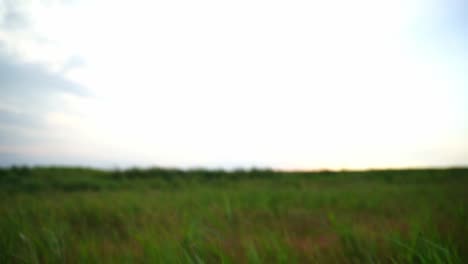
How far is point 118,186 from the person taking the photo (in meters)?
3.78

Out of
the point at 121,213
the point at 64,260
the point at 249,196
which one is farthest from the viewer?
the point at 249,196

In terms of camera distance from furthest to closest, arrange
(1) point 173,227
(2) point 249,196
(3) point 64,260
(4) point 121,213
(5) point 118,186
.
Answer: (5) point 118,186
(2) point 249,196
(4) point 121,213
(1) point 173,227
(3) point 64,260

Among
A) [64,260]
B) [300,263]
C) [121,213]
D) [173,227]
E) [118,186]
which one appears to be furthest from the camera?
[118,186]

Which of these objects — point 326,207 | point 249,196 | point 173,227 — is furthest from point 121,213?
point 326,207

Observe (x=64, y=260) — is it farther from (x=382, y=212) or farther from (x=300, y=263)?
(x=382, y=212)

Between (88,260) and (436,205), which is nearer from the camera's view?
(88,260)

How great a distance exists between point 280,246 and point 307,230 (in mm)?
498

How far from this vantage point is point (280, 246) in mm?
974

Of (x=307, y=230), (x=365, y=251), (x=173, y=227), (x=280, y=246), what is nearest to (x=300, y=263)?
(x=280, y=246)

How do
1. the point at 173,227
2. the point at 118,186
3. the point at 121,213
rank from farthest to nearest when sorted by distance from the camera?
the point at 118,186 < the point at 121,213 < the point at 173,227

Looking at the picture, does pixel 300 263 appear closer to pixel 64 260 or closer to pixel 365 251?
pixel 365 251

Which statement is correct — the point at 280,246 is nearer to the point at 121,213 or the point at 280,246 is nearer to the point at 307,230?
the point at 307,230

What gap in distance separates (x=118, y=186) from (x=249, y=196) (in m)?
2.38

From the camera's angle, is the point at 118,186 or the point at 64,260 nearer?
the point at 64,260
